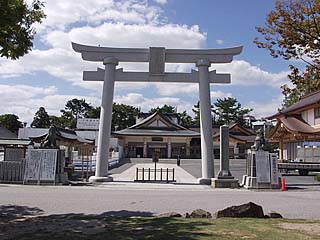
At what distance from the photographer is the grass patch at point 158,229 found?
677 cm

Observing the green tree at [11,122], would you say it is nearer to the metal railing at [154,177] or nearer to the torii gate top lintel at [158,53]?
the metal railing at [154,177]

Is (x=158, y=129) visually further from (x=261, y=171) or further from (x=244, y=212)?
(x=244, y=212)

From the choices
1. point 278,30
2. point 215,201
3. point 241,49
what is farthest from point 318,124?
point 278,30

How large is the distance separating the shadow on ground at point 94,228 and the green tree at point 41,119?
8324 cm

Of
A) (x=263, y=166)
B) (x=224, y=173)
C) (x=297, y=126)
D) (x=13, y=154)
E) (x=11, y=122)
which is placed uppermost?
(x=11, y=122)

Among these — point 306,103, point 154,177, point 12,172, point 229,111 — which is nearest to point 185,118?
point 229,111

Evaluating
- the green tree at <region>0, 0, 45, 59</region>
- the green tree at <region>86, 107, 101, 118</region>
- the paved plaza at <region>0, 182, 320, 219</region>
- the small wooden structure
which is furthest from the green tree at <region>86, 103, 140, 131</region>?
the green tree at <region>0, 0, 45, 59</region>

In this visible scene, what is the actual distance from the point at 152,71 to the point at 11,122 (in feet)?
217

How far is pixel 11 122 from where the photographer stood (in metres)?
78.6

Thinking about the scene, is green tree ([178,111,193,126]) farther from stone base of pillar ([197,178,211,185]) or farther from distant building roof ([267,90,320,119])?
stone base of pillar ([197,178,211,185])

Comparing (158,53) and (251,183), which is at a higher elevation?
(158,53)

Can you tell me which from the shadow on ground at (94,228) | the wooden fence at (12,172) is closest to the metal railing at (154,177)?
the wooden fence at (12,172)

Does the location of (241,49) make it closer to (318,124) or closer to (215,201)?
(215,201)

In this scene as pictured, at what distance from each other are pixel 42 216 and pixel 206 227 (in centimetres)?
470
